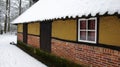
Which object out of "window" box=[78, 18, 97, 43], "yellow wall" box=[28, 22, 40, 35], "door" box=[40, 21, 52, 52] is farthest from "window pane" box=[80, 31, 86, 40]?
"yellow wall" box=[28, 22, 40, 35]

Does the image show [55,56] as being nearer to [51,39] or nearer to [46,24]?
[51,39]

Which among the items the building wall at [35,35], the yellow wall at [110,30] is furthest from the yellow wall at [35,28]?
the yellow wall at [110,30]

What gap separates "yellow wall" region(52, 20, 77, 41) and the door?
884mm

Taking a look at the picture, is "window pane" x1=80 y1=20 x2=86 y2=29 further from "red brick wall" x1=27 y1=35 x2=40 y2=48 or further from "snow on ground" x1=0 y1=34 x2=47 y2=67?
"red brick wall" x1=27 y1=35 x2=40 y2=48

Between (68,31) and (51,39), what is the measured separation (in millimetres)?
2701

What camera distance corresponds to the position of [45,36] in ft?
45.9

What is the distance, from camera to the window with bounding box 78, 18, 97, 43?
833cm

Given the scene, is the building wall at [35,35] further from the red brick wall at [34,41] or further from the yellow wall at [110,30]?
the yellow wall at [110,30]

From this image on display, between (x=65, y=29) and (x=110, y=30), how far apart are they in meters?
3.58

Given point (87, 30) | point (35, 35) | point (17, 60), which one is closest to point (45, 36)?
point (17, 60)

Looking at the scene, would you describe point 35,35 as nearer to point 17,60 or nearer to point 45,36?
point 45,36

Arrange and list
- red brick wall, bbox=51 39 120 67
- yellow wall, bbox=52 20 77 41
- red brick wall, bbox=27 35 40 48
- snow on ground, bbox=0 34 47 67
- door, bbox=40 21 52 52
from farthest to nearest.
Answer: red brick wall, bbox=27 35 40 48, door, bbox=40 21 52 52, snow on ground, bbox=0 34 47 67, yellow wall, bbox=52 20 77 41, red brick wall, bbox=51 39 120 67

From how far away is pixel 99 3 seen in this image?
7.21 m

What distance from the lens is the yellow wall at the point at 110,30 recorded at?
696 centimetres
